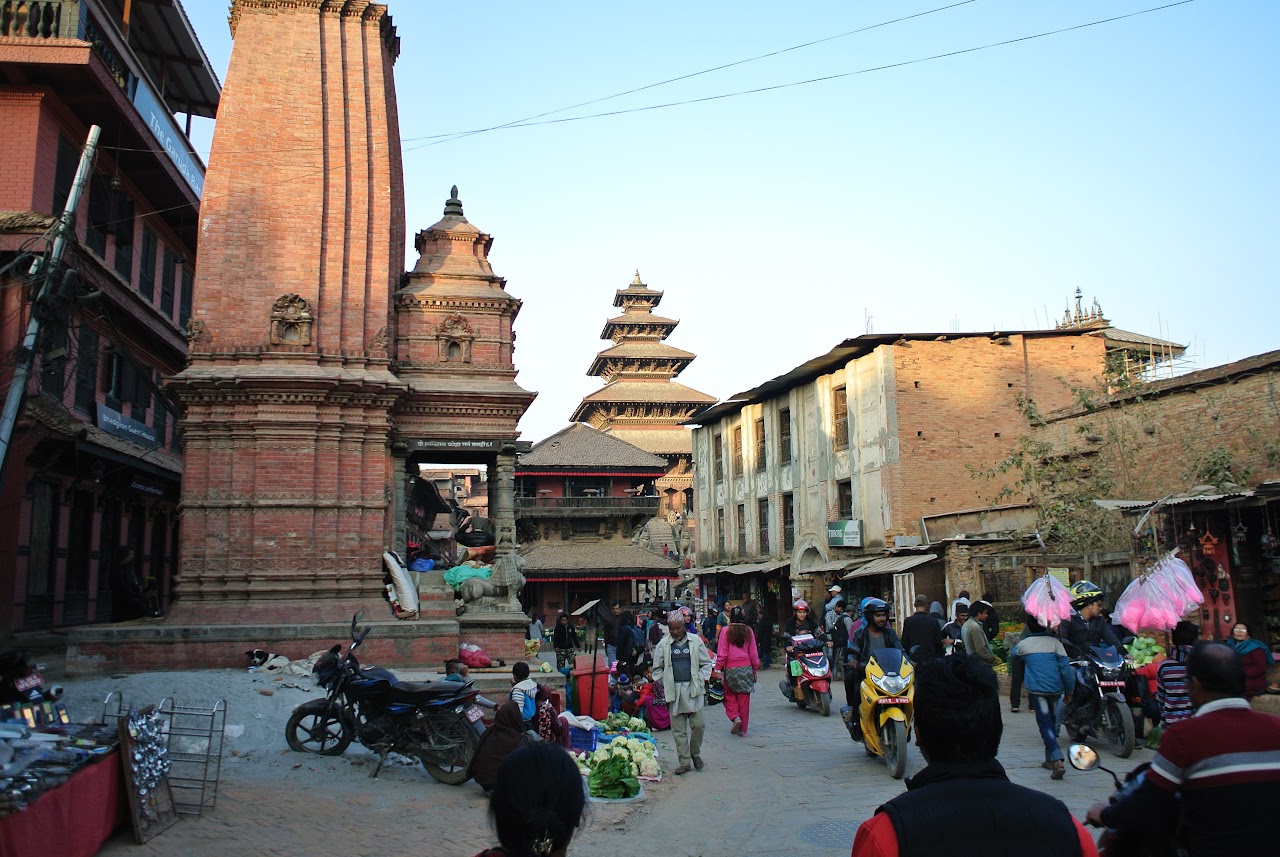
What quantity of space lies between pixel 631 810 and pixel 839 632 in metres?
10.6

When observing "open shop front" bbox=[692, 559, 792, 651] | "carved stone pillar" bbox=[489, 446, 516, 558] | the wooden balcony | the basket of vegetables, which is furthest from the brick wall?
the basket of vegetables

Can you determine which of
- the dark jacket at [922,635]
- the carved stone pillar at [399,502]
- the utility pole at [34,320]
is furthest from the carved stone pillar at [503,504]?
the utility pole at [34,320]

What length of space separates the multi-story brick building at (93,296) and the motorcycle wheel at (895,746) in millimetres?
9843

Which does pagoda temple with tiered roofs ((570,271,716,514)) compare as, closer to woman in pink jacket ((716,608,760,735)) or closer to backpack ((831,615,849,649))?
backpack ((831,615,849,649))

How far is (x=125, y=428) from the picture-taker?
2211 cm

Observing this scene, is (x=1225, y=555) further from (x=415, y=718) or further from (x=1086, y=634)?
(x=415, y=718)

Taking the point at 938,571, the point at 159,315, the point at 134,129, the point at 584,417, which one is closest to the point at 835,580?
the point at 938,571

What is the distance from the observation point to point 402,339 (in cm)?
1986

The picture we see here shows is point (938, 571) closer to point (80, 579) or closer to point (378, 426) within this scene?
point (378, 426)

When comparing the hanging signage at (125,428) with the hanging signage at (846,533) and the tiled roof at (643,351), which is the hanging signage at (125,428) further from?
the tiled roof at (643,351)

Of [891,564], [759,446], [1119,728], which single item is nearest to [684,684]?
[1119,728]

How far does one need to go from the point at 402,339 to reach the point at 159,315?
7400 millimetres

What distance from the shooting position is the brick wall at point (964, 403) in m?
27.2

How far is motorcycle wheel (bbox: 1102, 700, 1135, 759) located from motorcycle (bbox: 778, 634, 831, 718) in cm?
497
